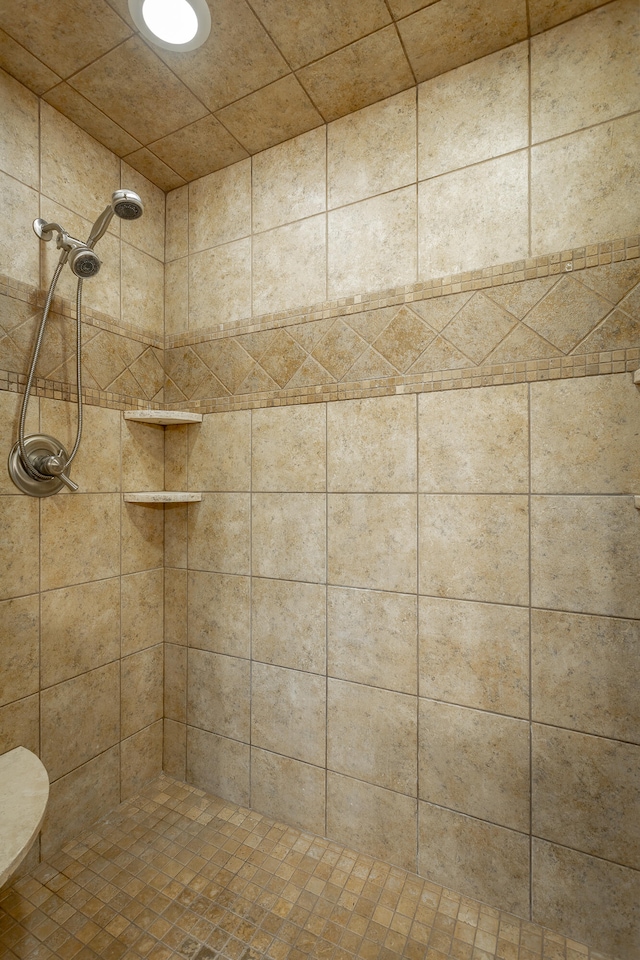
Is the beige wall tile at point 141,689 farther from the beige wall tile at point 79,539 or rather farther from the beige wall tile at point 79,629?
the beige wall tile at point 79,539

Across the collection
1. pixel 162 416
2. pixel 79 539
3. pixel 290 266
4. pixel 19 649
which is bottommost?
pixel 19 649

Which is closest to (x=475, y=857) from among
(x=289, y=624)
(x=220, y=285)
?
(x=289, y=624)

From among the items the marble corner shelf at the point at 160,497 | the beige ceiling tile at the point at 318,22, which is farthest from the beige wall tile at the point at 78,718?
the beige ceiling tile at the point at 318,22

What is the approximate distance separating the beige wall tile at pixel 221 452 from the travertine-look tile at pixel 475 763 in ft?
3.22

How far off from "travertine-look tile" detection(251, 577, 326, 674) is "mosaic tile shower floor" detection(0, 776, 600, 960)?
580 millimetres

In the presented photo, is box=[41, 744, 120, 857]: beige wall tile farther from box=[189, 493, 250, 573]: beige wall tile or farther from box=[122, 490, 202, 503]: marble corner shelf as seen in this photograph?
box=[122, 490, 202, 503]: marble corner shelf

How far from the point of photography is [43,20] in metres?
1.21

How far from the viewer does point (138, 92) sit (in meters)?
1.43

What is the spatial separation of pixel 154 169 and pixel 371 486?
1518 mm

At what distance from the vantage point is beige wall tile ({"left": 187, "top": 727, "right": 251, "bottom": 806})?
1663 mm

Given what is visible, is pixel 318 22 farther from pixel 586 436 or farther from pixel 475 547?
pixel 475 547

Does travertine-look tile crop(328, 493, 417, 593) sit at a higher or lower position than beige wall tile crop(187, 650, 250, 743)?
higher

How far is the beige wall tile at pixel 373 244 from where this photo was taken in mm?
1408

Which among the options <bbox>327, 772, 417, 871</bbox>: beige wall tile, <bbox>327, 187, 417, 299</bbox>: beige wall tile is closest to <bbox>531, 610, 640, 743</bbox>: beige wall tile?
<bbox>327, 772, 417, 871</bbox>: beige wall tile
